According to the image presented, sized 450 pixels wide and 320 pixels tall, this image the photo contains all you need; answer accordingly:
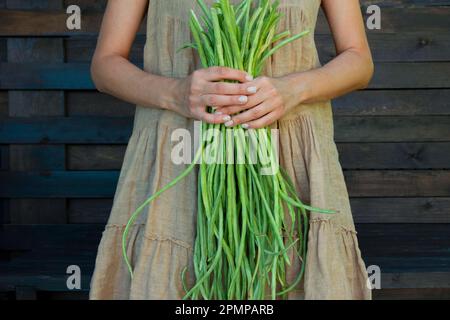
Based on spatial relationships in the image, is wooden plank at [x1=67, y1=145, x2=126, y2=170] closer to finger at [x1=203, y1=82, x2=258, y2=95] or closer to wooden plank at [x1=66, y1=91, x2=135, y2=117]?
wooden plank at [x1=66, y1=91, x2=135, y2=117]

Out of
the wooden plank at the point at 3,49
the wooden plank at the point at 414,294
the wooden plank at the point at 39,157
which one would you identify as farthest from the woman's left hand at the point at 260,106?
Result: the wooden plank at the point at 3,49

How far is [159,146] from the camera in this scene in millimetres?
1403

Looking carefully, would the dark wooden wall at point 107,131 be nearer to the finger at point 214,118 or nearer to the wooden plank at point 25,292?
the wooden plank at point 25,292

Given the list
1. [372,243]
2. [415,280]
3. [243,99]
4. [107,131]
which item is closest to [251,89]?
[243,99]

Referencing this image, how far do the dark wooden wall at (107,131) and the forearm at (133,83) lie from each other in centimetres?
→ 193

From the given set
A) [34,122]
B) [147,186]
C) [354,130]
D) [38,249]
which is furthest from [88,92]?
[147,186]

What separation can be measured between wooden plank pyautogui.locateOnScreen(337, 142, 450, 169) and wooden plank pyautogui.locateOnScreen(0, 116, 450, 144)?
0.03 m

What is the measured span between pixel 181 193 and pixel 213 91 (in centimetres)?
22

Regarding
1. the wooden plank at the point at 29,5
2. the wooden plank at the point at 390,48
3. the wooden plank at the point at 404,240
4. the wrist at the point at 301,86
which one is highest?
the wooden plank at the point at 29,5

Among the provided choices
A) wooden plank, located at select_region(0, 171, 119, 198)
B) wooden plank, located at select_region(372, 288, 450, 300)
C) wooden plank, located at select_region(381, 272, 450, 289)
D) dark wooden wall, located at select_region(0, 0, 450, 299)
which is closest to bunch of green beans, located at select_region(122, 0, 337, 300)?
wooden plank, located at select_region(381, 272, 450, 289)

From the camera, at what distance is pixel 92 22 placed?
347 centimetres

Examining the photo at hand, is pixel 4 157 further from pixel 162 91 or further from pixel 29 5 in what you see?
pixel 162 91

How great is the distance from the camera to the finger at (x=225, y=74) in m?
1.28

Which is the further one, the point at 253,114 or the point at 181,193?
the point at 181,193
